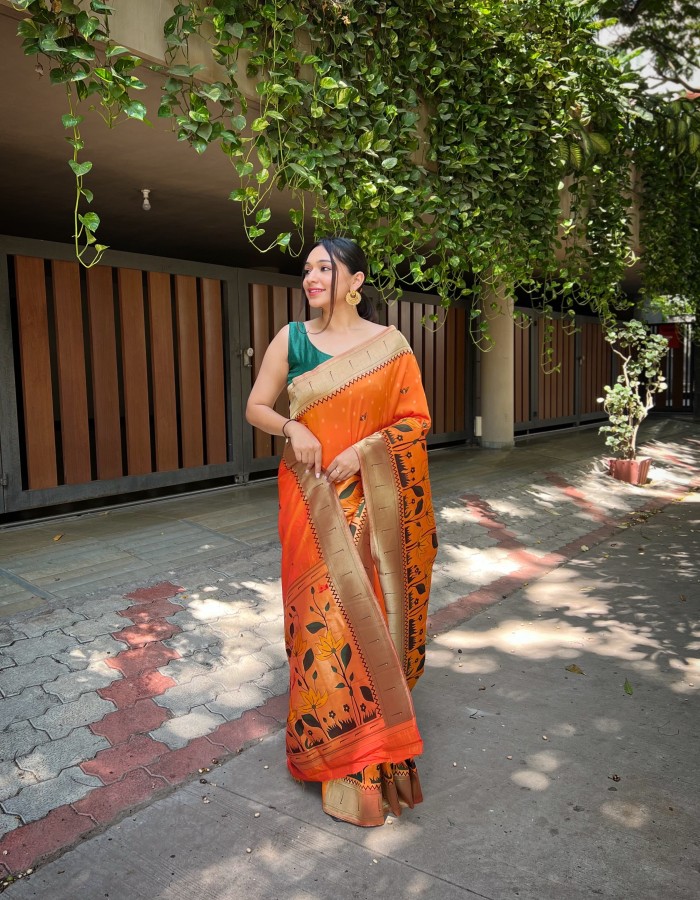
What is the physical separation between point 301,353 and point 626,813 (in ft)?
6.15

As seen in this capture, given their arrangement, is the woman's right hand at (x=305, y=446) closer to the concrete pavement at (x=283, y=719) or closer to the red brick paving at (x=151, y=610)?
the concrete pavement at (x=283, y=719)

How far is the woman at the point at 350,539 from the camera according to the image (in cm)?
236

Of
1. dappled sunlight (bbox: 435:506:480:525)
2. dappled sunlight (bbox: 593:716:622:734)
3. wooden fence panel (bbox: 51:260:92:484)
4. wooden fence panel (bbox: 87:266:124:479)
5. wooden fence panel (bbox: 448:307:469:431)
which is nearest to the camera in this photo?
dappled sunlight (bbox: 593:716:622:734)

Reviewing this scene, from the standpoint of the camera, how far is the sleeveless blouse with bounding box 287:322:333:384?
8.25 ft

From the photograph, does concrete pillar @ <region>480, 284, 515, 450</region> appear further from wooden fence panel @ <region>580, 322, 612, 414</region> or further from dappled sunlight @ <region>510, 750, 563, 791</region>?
dappled sunlight @ <region>510, 750, 563, 791</region>

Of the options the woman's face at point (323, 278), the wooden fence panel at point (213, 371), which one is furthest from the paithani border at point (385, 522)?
the wooden fence panel at point (213, 371)

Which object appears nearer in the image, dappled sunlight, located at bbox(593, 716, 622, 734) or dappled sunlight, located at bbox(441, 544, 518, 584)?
dappled sunlight, located at bbox(593, 716, 622, 734)

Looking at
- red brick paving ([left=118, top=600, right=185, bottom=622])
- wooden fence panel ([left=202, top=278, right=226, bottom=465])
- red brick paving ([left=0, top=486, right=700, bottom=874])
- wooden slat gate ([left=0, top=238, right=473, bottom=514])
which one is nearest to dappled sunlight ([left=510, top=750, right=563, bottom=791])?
red brick paving ([left=0, top=486, right=700, bottom=874])

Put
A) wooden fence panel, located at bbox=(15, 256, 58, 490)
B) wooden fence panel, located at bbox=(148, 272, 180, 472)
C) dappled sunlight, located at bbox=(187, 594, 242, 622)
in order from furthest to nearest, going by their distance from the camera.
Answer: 1. wooden fence panel, located at bbox=(148, 272, 180, 472)
2. wooden fence panel, located at bbox=(15, 256, 58, 490)
3. dappled sunlight, located at bbox=(187, 594, 242, 622)

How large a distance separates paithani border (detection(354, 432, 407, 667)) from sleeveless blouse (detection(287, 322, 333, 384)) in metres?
0.33

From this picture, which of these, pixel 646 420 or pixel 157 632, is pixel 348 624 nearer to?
pixel 157 632

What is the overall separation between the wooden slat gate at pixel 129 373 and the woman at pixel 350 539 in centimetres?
360

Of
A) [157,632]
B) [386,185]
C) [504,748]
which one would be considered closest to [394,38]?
[386,185]

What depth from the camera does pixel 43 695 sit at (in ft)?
9.78
